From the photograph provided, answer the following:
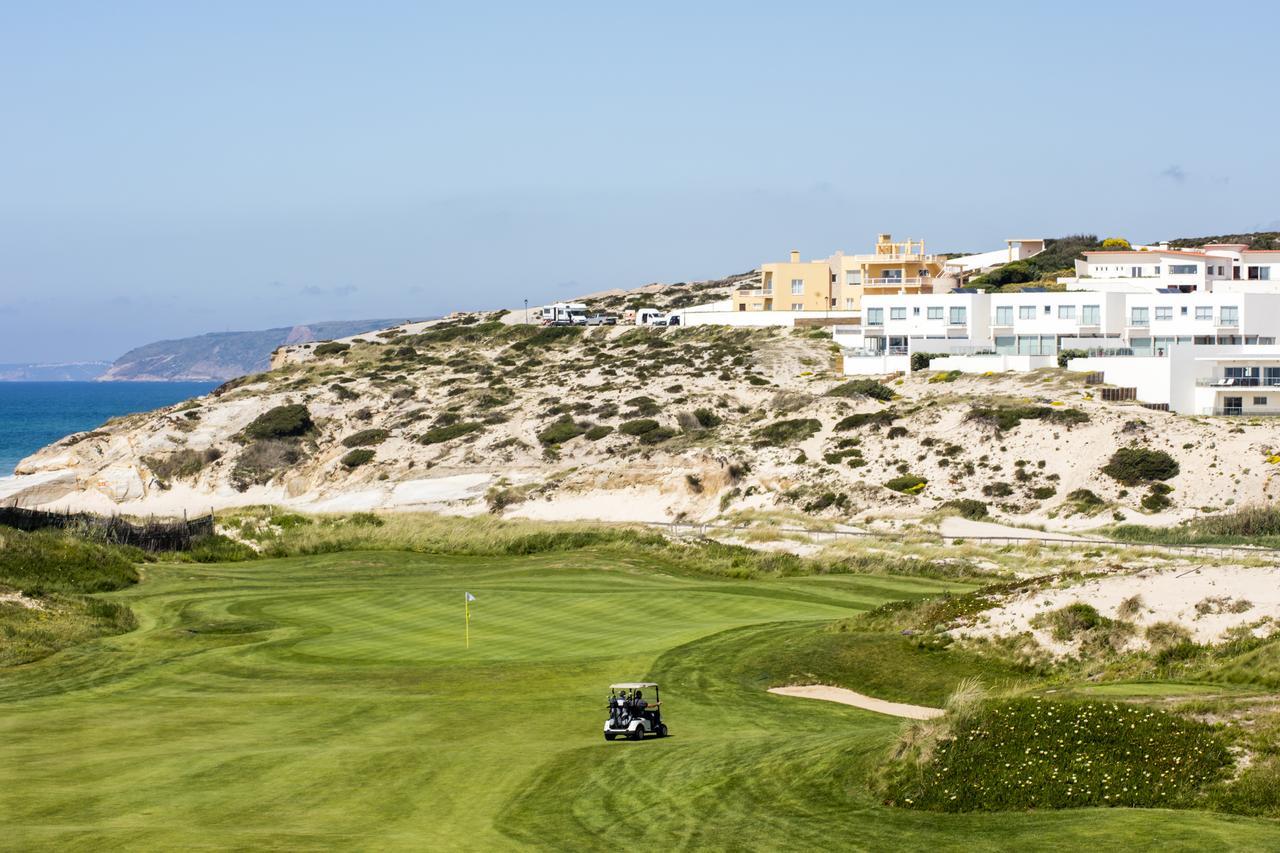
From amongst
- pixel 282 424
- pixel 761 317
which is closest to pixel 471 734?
pixel 282 424

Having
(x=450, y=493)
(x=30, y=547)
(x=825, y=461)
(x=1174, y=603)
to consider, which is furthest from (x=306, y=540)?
(x=1174, y=603)

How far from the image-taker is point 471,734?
28.8m

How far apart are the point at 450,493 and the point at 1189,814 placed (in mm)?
71865

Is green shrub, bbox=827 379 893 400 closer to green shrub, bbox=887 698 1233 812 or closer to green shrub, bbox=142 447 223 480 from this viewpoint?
green shrub, bbox=142 447 223 480

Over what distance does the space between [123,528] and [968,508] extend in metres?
39.9

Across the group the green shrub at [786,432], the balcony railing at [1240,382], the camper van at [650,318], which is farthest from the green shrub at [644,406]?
the balcony railing at [1240,382]

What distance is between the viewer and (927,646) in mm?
36500

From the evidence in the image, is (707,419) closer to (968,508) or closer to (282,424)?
(968,508)

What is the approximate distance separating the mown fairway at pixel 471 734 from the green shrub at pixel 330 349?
8731 centimetres

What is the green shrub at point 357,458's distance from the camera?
98938mm

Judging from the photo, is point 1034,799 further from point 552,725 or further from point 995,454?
point 995,454

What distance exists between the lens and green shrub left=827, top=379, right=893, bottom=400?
311 feet

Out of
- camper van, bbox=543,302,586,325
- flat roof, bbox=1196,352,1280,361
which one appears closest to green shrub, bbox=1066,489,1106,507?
flat roof, bbox=1196,352,1280,361

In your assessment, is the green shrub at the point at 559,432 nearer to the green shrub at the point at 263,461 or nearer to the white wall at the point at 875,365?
the green shrub at the point at 263,461
